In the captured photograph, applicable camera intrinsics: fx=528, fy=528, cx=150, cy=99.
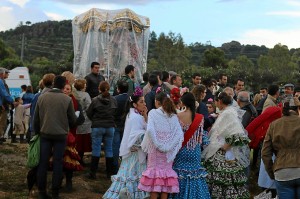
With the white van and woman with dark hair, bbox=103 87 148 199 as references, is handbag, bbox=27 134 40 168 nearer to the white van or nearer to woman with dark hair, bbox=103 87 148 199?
woman with dark hair, bbox=103 87 148 199

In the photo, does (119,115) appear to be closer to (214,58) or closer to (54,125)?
(54,125)

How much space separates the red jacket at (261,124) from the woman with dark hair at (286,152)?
8.77 feet

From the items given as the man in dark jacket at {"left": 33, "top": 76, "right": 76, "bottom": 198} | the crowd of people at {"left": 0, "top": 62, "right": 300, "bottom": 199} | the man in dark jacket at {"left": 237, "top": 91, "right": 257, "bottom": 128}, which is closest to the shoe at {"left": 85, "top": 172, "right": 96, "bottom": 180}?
the crowd of people at {"left": 0, "top": 62, "right": 300, "bottom": 199}

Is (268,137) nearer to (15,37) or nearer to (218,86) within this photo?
(218,86)

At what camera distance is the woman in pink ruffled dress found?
739 centimetres

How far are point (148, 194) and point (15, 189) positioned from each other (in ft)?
8.45

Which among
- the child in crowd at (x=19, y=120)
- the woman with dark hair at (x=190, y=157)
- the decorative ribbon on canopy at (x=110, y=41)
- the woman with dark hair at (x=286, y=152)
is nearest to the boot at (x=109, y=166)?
the woman with dark hair at (x=190, y=157)

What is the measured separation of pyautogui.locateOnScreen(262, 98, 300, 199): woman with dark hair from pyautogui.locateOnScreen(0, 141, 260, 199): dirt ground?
3616 millimetres

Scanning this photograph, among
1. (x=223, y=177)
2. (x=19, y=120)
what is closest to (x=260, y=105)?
(x=223, y=177)

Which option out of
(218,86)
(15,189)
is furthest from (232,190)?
(218,86)

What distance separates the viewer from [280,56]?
175 feet

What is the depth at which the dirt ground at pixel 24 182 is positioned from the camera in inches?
349

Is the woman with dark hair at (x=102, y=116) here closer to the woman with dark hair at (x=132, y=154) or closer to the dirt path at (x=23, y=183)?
the dirt path at (x=23, y=183)

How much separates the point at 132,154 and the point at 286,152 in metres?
2.51
